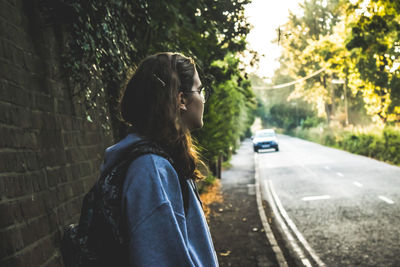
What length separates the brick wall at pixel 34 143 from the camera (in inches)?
87.5

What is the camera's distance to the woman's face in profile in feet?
5.57

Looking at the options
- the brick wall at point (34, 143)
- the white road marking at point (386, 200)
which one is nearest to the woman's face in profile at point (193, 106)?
the brick wall at point (34, 143)

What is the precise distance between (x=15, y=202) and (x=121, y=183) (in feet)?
4.07

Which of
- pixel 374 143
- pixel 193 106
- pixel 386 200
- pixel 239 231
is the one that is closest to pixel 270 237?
pixel 239 231

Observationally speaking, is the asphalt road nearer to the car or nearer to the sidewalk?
the sidewalk

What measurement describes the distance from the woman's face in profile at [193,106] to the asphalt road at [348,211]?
4.83 metres

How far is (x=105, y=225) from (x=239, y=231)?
22.6 ft

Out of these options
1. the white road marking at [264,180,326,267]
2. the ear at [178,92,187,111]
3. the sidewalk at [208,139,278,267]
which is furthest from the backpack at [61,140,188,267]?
the white road marking at [264,180,326,267]

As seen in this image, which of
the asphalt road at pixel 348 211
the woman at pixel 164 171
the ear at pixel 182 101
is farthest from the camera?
the asphalt road at pixel 348 211

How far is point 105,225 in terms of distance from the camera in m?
1.35

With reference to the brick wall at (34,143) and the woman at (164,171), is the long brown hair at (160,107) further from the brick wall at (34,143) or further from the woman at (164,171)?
the brick wall at (34,143)

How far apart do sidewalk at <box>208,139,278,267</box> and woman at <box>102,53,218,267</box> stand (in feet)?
15.1

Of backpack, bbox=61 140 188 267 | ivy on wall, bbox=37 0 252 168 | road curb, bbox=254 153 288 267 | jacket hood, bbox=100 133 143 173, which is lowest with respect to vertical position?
road curb, bbox=254 153 288 267

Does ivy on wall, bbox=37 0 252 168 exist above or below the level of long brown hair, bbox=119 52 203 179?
above
